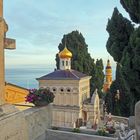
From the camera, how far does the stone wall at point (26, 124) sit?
5273mm

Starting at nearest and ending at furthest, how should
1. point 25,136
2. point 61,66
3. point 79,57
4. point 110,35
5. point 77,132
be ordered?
point 25,136, point 77,132, point 110,35, point 61,66, point 79,57

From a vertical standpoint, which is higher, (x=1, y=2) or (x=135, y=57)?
(x=1, y=2)

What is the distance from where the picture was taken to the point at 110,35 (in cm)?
1123

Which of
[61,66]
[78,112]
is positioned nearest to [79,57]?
[61,66]

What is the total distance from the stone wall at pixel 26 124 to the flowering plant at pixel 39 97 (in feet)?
0.62

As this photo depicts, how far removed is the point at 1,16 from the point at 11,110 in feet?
5.61

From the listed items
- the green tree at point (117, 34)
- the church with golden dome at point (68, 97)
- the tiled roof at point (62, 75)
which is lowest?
the church with golden dome at point (68, 97)

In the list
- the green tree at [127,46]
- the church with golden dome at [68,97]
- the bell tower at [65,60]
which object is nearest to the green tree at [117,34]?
the green tree at [127,46]

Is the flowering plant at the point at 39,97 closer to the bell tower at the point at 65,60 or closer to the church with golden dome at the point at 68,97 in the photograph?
the church with golden dome at the point at 68,97

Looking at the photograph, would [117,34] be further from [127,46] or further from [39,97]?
[39,97]

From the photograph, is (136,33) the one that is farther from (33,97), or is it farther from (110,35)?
(33,97)

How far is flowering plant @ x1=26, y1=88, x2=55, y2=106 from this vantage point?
8.16m

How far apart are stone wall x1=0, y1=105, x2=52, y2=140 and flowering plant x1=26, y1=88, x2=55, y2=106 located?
0.62 feet

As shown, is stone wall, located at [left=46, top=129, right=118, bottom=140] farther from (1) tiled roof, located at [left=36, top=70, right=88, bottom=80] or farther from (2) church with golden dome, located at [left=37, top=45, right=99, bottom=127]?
(1) tiled roof, located at [left=36, top=70, right=88, bottom=80]
